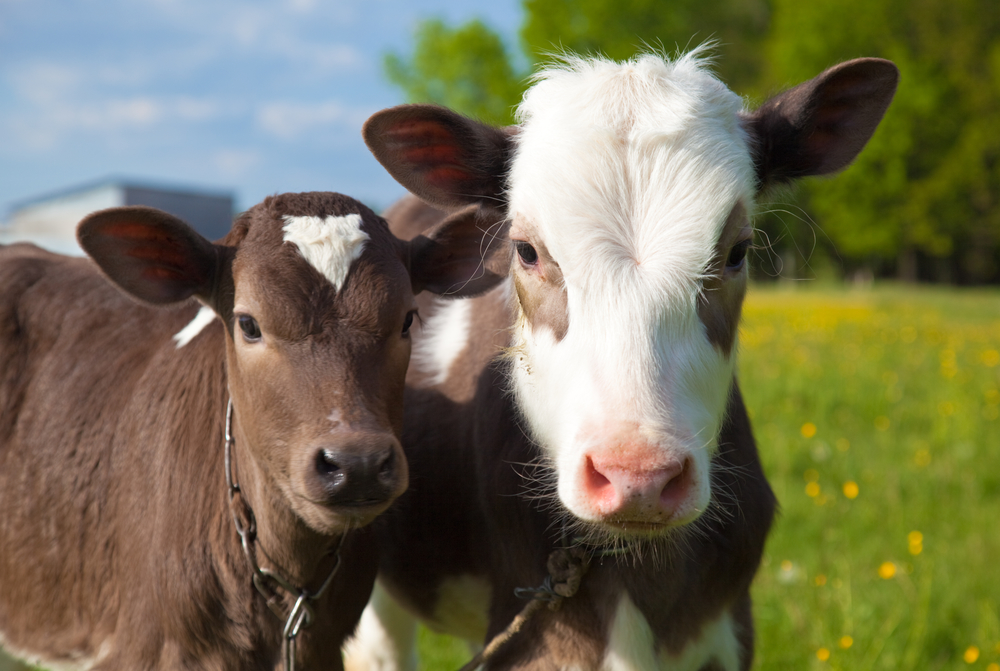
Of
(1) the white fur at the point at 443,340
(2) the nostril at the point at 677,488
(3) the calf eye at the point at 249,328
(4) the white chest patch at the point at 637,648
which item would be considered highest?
(3) the calf eye at the point at 249,328

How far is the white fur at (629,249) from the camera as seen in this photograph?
7.23 feet

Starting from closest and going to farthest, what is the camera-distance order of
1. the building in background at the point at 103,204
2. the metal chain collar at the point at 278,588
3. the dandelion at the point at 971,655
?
the metal chain collar at the point at 278,588 → the dandelion at the point at 971,655 → the building in background at the point at 103,204

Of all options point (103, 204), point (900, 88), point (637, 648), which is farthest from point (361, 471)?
point (900, 88)

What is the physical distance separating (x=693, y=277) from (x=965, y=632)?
3189 mm

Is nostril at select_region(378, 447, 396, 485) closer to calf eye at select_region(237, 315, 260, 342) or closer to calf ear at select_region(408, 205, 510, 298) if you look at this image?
calf eye at select_region(237, 315, 260, 342)

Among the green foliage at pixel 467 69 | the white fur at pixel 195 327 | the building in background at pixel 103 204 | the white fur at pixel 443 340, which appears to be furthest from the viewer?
the green foliage at pixel 467 69

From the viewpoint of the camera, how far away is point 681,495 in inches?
84.4

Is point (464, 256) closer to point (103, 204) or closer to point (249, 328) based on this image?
point (249, 328)

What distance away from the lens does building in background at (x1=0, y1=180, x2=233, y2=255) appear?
8.66 metres

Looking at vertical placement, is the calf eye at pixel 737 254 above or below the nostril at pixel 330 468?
above

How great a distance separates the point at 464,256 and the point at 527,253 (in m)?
0.43

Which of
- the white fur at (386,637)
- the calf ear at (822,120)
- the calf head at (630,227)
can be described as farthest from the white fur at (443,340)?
the calf ear at (822,120)

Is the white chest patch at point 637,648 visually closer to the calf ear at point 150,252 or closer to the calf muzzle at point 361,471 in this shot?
the calf muzzle at point 361,471

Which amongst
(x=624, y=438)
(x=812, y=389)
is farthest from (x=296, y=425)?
(x=812, y=389)
